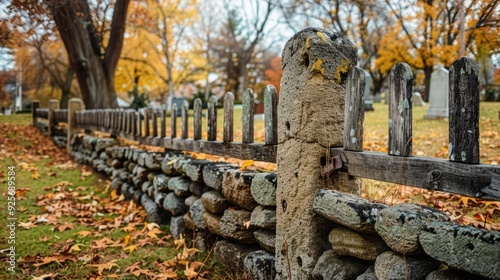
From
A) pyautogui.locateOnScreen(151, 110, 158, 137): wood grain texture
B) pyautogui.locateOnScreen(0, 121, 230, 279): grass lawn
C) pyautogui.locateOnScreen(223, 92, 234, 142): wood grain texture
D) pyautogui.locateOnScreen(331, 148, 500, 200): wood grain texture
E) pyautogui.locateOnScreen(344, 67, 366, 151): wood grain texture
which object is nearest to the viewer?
pyautogui.locateOnScreen(331, 148, 500, 200): wood grain texture

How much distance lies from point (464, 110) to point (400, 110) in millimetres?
299

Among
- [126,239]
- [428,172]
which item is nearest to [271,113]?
[428,172]

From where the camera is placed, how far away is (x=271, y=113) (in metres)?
2.55

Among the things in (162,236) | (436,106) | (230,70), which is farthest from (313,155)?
(230,70)

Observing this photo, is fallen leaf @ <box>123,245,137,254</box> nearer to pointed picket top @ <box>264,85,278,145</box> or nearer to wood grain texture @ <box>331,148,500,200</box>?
pointed picket top @ <box>264,85,278,145</box>

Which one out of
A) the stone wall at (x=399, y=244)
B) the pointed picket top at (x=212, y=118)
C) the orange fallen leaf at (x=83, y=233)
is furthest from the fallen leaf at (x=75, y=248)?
the stone wall at (x=399, y=244)

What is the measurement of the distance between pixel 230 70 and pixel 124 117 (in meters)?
31.6

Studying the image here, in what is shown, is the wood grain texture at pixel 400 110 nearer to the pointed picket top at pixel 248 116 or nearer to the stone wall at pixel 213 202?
the stone wall at pixel 213 202

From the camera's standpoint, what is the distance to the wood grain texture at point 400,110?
1627 millimetres

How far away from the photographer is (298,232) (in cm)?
208

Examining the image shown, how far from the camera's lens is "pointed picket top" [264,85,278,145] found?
2.53 meters

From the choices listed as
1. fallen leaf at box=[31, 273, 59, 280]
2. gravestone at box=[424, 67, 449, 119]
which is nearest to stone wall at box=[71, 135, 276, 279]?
fallen leaf at box=[31, 273, 59, 280]

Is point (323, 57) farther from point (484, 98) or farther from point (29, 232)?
point (484, 98)

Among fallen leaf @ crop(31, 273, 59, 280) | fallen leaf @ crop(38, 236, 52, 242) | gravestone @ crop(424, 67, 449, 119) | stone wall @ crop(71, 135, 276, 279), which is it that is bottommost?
fallen leaf @ crop(31, 273, 59, 280)
